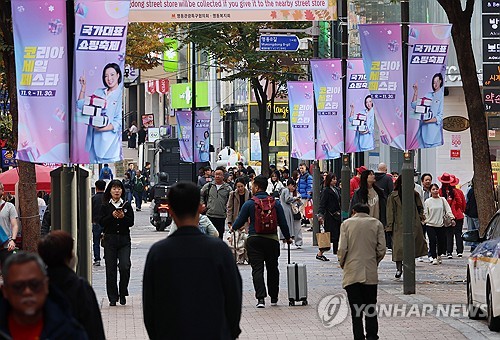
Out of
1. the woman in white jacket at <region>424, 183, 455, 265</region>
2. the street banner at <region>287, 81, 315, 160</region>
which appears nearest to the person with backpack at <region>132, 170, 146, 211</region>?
the street banner at <region>287, 81, 315, 160</region>

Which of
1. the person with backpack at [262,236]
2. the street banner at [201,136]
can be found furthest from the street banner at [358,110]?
the street banner at [201,136]

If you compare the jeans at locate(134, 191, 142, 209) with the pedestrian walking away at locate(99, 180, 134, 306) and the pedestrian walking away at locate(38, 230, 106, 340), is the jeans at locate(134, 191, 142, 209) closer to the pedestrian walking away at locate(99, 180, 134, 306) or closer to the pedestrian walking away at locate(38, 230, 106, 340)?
the pedestrian walking away at locate(99, 180, 134, 306)

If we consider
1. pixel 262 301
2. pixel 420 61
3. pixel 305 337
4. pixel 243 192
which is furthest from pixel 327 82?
pixel 305 337

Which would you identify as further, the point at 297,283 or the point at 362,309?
the point at 297,283

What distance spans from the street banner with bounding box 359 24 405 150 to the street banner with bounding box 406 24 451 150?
0.14 metres

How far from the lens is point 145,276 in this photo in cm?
746

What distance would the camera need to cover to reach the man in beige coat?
13.0m

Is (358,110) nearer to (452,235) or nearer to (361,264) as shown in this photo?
(452,235)

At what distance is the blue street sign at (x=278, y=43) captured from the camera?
30.4m

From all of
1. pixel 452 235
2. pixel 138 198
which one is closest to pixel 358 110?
pixel 452 235

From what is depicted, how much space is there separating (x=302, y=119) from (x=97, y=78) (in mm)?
18933

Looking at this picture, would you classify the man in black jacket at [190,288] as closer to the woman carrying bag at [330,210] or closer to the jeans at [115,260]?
the jeans at [115,260]

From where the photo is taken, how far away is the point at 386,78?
60.7 feet

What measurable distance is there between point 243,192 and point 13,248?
6.56 m
